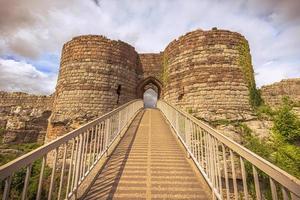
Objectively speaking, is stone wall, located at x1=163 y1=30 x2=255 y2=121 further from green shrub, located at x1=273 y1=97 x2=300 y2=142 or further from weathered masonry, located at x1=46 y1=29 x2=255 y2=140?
green shrub, located at x1=273 y1=97 x2=300 y2=142

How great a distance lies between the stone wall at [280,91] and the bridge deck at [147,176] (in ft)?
41.6

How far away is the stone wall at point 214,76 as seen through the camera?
15.9 meters

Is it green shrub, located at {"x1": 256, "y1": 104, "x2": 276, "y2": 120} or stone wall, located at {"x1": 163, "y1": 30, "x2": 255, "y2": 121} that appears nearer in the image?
green shrub, located at {"x1": 256, "y1": 104, "x2": 276, "y2": 120}

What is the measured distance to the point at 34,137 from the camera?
22.5 m

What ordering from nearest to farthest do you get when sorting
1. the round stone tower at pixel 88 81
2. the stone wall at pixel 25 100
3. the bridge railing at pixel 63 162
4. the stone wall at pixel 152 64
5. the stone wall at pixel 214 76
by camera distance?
the bridge railing at pixel 63 162
the stone wall at pixel 214 76
the round stone tower at pixel 88 81
the stone wall at pixel 152 64
the stone wall at pixel 25 100

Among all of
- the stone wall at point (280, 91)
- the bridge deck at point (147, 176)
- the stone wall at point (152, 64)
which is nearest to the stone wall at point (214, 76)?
the stone wall at point (280, 91)

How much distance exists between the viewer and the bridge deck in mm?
3592

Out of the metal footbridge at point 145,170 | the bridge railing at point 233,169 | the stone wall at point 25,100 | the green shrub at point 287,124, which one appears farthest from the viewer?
the stone wall at point 25,100

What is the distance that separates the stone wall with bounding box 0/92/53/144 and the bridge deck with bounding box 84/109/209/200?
19318 millimetres

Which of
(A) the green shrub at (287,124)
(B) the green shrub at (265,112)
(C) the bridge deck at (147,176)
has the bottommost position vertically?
(C) the bridge deck at (147,176)

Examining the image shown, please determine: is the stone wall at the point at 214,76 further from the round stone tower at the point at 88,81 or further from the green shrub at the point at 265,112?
the round stone tower at the point at 88,81

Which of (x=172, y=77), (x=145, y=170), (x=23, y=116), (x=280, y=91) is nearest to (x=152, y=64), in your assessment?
(x=172, y=77)

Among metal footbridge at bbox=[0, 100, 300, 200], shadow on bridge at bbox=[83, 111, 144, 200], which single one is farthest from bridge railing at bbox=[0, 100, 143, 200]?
shadow on bridge at bbox=[83, 111, 144, 200]

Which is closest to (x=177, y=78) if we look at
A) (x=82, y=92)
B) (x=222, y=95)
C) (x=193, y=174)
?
(x=222, y=95)
